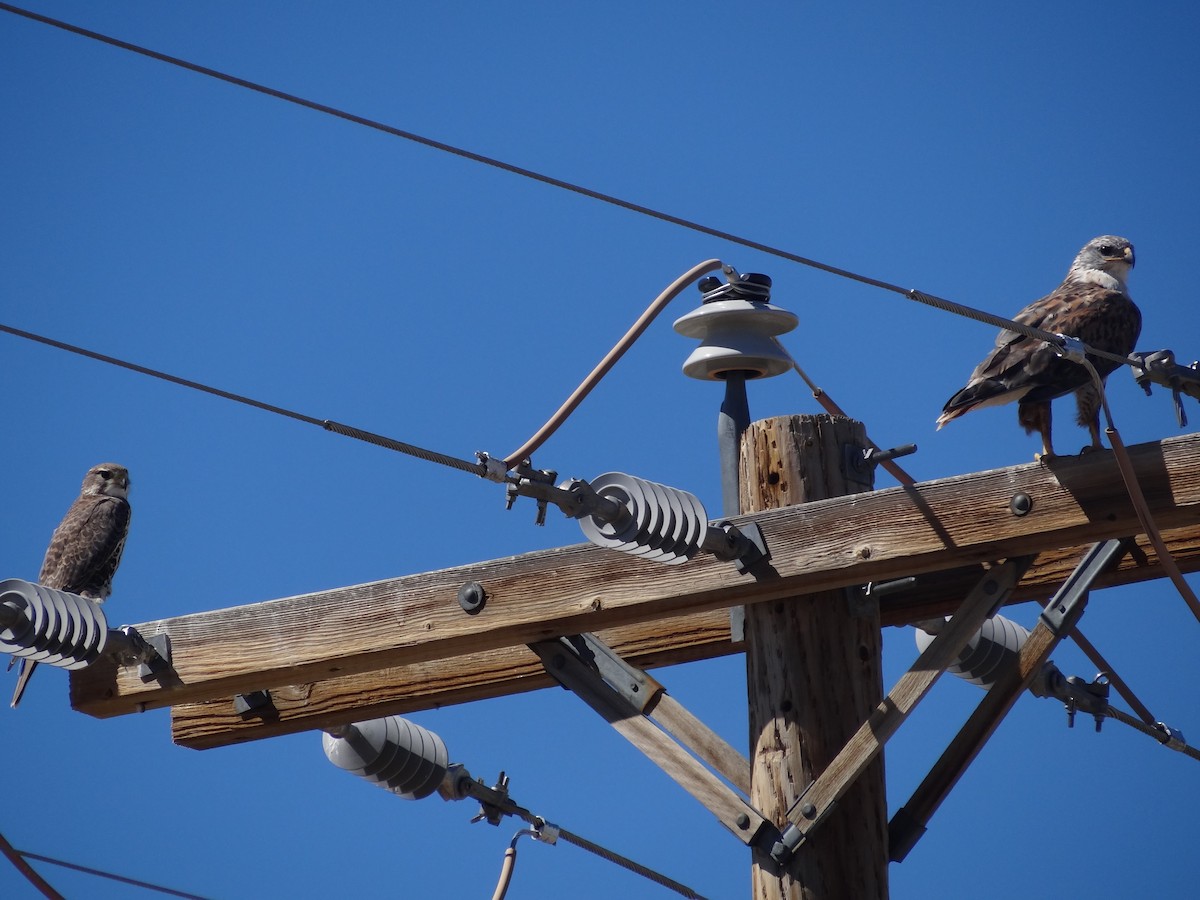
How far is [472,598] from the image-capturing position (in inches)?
145

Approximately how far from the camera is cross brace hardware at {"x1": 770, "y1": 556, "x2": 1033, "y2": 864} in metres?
3.38

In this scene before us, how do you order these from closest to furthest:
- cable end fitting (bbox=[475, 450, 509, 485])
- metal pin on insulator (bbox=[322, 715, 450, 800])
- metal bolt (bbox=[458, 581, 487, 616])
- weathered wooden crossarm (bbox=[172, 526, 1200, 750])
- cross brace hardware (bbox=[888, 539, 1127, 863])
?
cable end fitting (bbox=[475, 450, 509, 485]) → cross brace hardware (bbox=[888, 539, 1127, 863]) → metal bolt (bbox=[458, 581, 487, 616]) → weathered wooden crossarm (bbox=[172, 526, 1200, 750]) → metal pin on insulator (bbox=[322, 715, 450, 800])

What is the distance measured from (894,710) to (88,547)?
4091mm

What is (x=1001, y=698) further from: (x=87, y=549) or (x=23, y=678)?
(x=87, y=549)

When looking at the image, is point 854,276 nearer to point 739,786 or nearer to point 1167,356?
point 1167,356

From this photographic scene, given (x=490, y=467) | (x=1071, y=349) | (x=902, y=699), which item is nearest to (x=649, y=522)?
(x=490, y=467)

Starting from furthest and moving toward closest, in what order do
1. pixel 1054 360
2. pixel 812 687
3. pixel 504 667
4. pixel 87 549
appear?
pixel 87 549
pixel 504 667
pixel 1054 360
pixel 812 687

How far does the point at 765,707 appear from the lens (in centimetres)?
357

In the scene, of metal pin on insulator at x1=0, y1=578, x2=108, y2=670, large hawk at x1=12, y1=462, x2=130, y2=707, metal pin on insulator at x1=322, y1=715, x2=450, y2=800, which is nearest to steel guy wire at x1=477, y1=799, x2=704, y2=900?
metal pin on insulator at x1=322, y1=715, x2=450, y2=800

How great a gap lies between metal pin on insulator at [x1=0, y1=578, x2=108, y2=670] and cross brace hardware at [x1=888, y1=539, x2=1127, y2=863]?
2.07 meters

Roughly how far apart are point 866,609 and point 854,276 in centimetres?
89

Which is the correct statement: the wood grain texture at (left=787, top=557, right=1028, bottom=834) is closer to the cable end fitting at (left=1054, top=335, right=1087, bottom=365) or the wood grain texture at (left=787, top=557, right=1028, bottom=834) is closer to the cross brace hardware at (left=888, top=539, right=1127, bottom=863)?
the cross brace hardware at (left=888, top=539, right=1127, bottom=863)

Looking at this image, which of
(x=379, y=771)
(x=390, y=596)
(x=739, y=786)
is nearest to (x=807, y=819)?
(x=739, y=786)

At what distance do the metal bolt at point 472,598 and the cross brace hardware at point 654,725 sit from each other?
0.66ft
